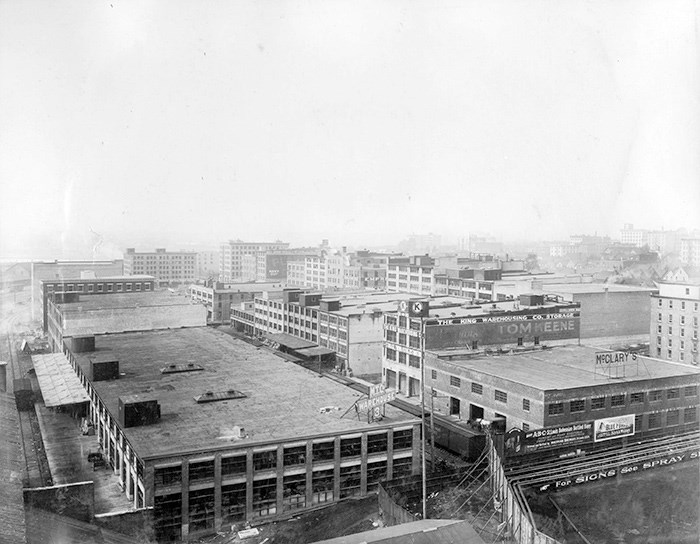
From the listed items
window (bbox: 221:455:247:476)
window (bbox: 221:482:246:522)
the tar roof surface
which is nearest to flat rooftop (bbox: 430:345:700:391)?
window (bbox: 221:455:247:476)

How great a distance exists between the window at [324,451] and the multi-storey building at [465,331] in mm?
21627

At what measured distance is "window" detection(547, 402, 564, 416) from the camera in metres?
45.8

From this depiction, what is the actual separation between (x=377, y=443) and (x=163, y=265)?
14082cm

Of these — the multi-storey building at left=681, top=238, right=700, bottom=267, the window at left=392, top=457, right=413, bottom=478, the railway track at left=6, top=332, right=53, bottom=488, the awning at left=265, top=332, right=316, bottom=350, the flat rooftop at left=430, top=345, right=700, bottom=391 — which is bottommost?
the railway track at left=6, top=332, right=53, bottom=488

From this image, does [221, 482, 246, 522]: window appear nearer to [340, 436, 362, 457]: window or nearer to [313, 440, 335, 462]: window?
[313, 440, 335, 462]: window

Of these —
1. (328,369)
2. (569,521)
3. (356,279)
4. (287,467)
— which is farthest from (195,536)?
(356,279)

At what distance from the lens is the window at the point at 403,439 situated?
131 feet

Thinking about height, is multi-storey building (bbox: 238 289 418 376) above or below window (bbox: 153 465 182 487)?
above

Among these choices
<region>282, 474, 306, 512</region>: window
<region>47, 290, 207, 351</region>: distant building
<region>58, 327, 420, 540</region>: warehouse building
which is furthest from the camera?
<region>47, 290, 207, 351</region>: distant building

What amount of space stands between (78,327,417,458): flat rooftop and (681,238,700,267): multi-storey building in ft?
311

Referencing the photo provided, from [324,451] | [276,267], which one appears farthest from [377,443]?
[276,267]

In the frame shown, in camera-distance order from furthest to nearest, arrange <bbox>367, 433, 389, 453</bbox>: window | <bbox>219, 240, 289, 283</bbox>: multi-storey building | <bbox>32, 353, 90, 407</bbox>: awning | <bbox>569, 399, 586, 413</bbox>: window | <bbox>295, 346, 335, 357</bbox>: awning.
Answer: <bbox>219, 240, 289, 283</bbox>: multi-storey building, <bbox>295, 346, 335, 357</bbox>: awning, <bbox>32, 353, 90, 407</bbox>: awning, <bbox>569, 399, 586, 413</bbox>: window, <bbox>367, 433, 389, 453</bbox>: window

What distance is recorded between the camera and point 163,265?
16975 centimetres

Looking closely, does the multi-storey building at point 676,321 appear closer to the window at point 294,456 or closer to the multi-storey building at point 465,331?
the multi-storey building at point 465,331
